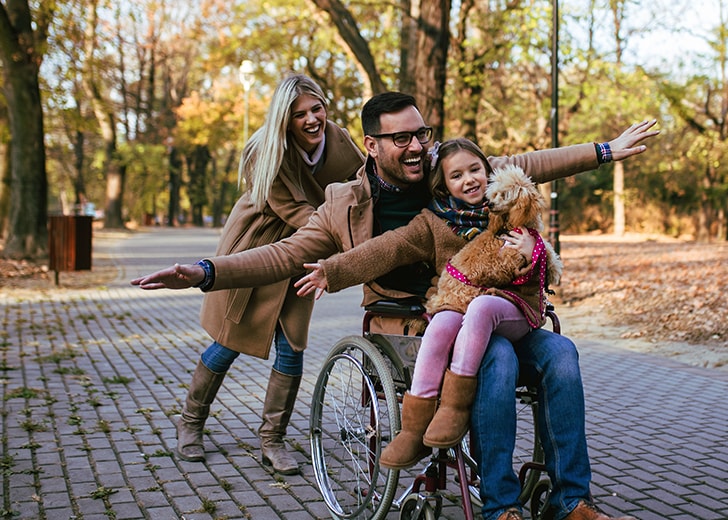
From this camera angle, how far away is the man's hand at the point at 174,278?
11.0 ft

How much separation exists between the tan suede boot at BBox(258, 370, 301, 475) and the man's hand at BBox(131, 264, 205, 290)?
4.13 ft

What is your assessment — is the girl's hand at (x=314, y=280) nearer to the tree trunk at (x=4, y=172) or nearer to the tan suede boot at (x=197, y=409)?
the tan suede boot at (x=197, y=409)

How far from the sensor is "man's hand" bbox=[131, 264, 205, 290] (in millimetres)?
3357

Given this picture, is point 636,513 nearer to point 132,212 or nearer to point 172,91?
point 172,91

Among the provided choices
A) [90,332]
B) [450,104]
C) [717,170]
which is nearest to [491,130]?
[450,104]

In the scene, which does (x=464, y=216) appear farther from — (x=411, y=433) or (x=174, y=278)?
(x=174, y=278)

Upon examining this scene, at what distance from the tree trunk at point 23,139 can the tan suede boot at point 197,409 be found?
1310 cm

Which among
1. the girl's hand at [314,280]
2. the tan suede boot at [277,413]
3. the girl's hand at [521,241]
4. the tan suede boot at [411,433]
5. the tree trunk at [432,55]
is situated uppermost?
the tree trunk at [432,55]

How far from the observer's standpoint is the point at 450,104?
21.4 metres

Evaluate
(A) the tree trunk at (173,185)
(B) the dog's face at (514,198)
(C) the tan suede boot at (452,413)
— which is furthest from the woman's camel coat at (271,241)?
(A) the tree trunk at (173,185)

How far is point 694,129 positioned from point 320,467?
1100 inches

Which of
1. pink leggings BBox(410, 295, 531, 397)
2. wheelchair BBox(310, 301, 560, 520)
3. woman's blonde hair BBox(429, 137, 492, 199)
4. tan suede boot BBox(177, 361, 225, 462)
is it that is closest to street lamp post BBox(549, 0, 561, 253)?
tan suede boot BBox(177, 361, 225, 462)

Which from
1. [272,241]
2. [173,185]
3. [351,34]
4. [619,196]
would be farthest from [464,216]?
[173,185]

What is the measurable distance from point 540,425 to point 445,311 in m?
0.54
